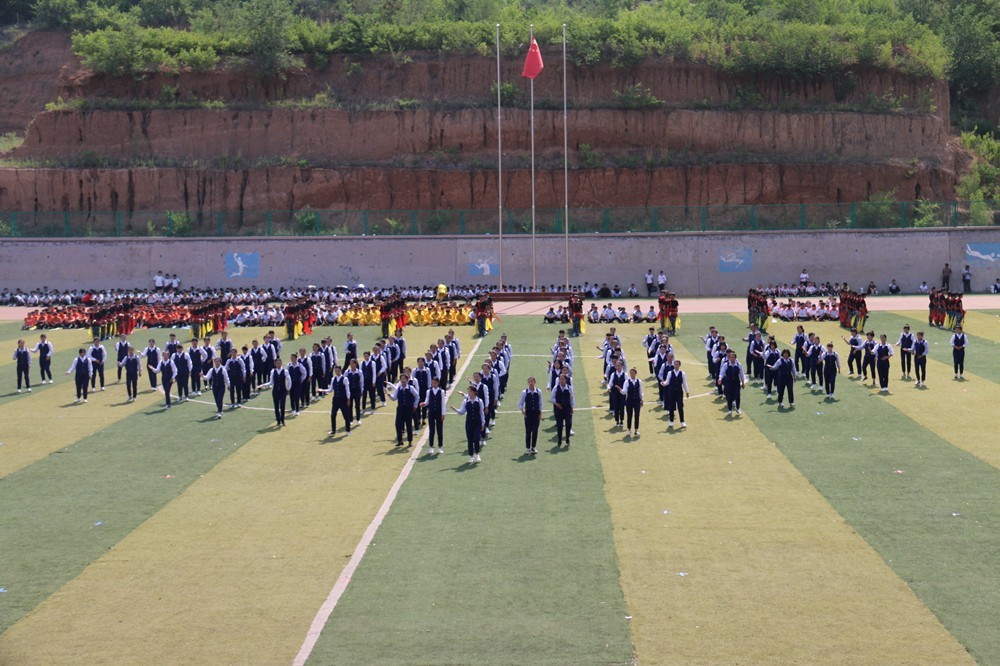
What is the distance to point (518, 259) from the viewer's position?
58656 millimetres

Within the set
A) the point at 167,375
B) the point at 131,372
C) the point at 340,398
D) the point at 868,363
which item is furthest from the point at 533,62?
the point at 340,398

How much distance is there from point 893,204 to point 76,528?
5179 centimetres

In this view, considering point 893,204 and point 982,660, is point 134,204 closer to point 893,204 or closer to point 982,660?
point 893,204

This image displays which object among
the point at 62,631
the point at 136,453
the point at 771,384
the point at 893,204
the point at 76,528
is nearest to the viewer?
the point at 62,631

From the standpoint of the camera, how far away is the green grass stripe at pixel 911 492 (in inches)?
490

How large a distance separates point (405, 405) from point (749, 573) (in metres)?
9.21

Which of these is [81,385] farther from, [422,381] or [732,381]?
[732,381]

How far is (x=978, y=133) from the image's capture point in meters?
75.4

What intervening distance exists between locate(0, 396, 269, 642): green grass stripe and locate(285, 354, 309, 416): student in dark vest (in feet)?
2.72

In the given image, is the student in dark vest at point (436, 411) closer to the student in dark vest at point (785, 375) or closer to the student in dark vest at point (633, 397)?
the student in dark vest at point (633, 397)

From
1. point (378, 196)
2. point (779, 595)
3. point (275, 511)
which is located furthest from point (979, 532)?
point (378, 196)

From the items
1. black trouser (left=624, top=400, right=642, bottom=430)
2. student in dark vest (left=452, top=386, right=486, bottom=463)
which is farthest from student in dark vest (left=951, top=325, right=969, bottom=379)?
student in dark vest (left=452, top=386, right=486, bottom=463)

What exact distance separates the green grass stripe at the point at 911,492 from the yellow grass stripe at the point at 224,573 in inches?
272

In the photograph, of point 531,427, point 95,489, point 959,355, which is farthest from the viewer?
point 959,355
